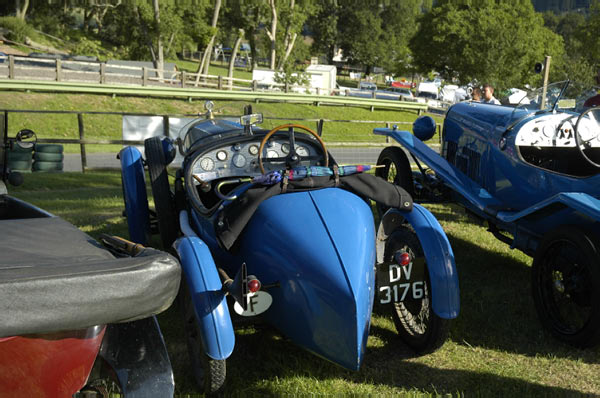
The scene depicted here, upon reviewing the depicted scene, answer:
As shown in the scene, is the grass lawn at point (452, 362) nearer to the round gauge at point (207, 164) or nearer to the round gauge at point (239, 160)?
the round gauge at point (207, 164)

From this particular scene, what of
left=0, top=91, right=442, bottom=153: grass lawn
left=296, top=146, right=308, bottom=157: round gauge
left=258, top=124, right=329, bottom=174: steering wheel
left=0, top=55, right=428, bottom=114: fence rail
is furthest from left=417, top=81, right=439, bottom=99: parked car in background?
left=258, top=124, right=329, bottom=174: steering wheel

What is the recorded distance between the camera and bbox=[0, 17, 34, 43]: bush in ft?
157

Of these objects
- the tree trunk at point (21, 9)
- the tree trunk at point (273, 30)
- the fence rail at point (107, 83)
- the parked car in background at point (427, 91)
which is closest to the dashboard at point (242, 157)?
the fence rail at point (107, 83)

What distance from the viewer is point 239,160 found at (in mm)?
5004

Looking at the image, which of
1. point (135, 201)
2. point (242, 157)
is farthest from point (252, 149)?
point (135, 201)

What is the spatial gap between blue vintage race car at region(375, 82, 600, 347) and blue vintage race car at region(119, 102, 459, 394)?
1.00 m

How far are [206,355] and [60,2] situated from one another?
178 feet

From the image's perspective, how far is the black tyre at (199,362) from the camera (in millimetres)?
3479

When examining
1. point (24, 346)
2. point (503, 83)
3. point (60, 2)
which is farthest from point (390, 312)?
point (60, 2)

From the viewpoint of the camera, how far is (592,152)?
5.70 meters

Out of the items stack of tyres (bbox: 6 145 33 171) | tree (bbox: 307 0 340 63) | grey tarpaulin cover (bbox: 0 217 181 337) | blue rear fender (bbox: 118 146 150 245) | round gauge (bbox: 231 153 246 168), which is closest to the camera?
grey tarpaulin cover (bbox: 0 217 181 337)

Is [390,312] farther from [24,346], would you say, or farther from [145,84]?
[145,84]

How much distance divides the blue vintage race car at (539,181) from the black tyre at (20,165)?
9240mm

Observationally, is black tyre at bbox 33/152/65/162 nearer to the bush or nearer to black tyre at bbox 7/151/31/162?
black tyre at bbox 7/151/31/162
